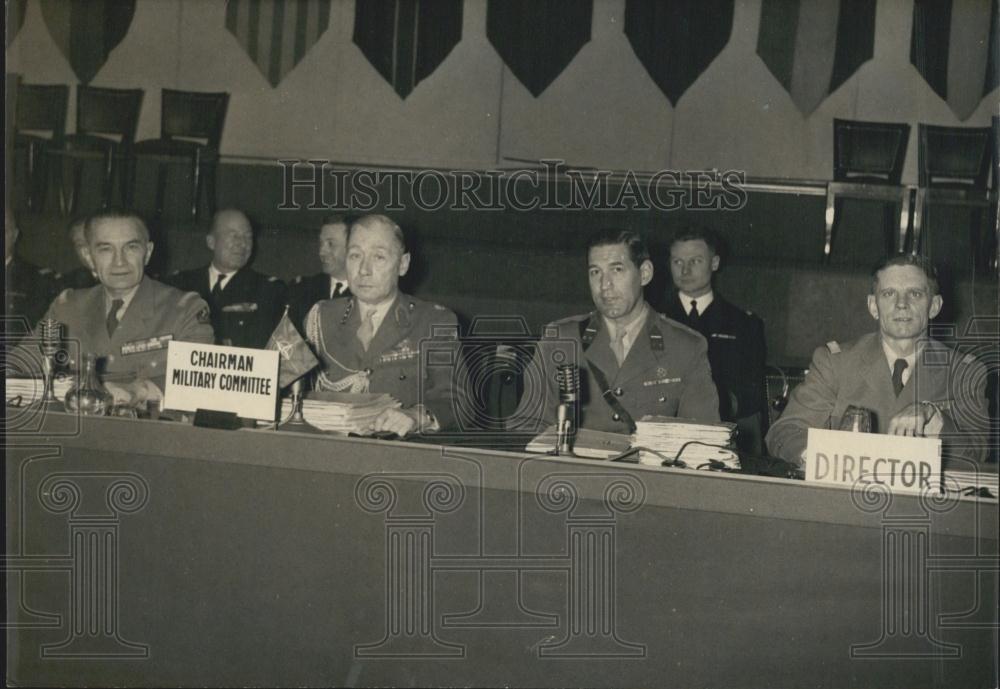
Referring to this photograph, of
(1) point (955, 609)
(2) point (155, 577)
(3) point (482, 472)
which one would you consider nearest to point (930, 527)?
(1) point (955, 609)

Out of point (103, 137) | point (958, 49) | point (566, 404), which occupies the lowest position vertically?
point (566, 404)

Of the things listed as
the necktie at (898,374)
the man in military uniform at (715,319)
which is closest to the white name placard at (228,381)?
the man in military uniform at (715,319)

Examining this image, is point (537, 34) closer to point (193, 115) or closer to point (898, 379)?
point (193, 115)

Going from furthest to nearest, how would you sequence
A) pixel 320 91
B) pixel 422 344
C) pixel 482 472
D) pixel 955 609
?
pixel 320 91 < pixel 422 344 < pixel 482 472 < pixel 955 609

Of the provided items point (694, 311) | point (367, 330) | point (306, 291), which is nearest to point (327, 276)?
point (306, 291)

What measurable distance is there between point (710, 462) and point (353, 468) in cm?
101

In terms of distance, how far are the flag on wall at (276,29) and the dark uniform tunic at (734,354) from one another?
1574 millimetres

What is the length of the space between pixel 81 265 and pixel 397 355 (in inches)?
48.6

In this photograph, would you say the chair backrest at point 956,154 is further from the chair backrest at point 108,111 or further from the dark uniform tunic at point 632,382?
the chair backrest at point 108,111

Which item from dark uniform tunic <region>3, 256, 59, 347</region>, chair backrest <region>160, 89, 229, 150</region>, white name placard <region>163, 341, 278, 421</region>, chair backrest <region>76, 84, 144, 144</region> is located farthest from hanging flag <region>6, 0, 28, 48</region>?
white name placard <region>163, 341, 278, 421</region>

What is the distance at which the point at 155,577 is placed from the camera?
10.8ft

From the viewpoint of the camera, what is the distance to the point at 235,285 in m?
4.09

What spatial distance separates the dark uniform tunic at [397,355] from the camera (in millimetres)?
3641

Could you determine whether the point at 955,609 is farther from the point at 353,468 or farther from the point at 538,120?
the point at 538,120
